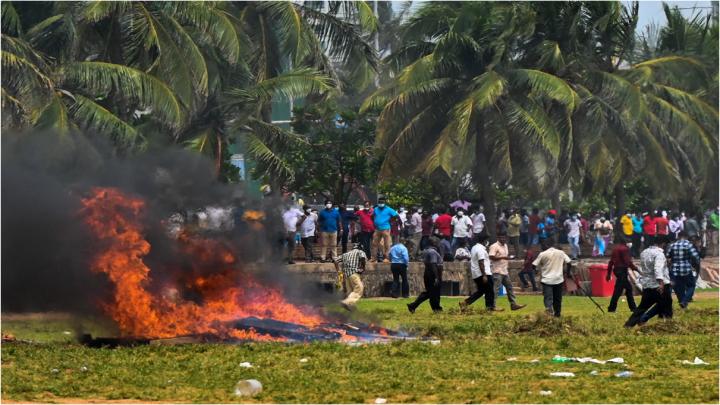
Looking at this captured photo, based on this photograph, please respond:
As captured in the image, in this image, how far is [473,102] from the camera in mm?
34156

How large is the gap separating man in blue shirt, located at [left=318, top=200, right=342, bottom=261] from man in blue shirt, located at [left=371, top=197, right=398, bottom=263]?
3.35 feet

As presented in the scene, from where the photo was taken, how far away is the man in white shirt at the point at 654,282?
62.6ft

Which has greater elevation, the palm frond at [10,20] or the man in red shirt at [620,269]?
the palm frond at [10,20]

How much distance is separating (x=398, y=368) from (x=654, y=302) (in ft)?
19.5

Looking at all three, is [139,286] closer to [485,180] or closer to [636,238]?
[485,180]

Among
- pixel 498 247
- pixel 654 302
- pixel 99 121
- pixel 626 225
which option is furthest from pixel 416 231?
pixel 654 302

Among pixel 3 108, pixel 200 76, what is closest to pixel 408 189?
pixel 200 76

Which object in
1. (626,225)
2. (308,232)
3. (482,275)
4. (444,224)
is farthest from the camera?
(626,225)

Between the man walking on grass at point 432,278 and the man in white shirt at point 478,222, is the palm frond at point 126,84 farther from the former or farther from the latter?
the man in white shirt at point 478,222

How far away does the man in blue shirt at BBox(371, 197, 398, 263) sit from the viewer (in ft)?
104

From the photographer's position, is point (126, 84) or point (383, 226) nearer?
point (126, 84)

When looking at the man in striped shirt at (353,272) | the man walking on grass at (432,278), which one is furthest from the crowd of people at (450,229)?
the man in striped shirt at (353,272)

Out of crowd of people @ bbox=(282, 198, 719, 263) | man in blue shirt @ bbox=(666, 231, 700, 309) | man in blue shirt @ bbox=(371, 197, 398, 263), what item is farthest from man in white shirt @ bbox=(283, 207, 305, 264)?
man in blue shirt @ bbox=(666, 231, 700, 309)

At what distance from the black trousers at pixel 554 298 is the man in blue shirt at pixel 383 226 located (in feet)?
31.1
